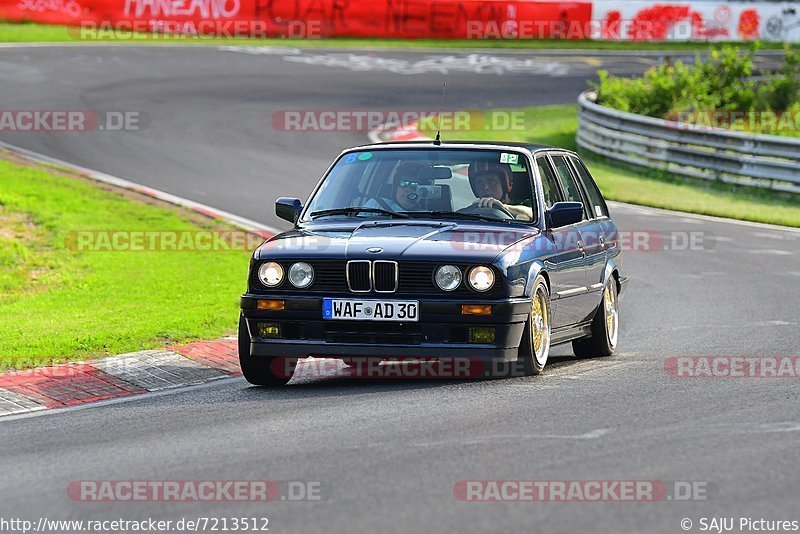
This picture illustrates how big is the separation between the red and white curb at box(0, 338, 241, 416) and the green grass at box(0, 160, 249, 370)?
27 centimetres

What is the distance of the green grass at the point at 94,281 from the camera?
10391 mm

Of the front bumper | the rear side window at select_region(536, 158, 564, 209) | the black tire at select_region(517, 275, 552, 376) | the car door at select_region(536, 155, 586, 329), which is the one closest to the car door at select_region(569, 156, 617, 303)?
the car door at select_region(536, 155, 586, 329)

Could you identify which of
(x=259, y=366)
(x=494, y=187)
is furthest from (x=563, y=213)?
(x=259, y=366)

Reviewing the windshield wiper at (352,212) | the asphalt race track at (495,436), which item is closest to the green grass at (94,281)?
the asphalt race track at (495,436)

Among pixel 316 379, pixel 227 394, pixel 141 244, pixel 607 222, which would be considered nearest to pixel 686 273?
pixel 607 222

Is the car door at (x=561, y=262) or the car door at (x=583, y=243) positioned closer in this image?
the car door at (x=561, y=262)

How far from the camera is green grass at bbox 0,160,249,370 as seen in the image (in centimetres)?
1039

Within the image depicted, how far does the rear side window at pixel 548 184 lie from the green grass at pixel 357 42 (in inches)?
1119

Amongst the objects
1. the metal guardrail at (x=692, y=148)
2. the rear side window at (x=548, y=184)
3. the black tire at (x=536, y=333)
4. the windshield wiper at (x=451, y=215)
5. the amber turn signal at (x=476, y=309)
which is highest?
the rear side window at (x=548, y=184)

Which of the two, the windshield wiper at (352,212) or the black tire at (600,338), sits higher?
the windshield wiper at (352,212)

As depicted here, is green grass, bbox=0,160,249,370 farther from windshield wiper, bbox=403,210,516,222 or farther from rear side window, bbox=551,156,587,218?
rear side window, bbox=551,156,587,218

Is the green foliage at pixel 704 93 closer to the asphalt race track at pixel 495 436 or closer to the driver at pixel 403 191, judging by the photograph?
the asphalt race track at pixel 495 436

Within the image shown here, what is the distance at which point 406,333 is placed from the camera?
8.37 meters

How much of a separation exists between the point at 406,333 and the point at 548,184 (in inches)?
82.7
